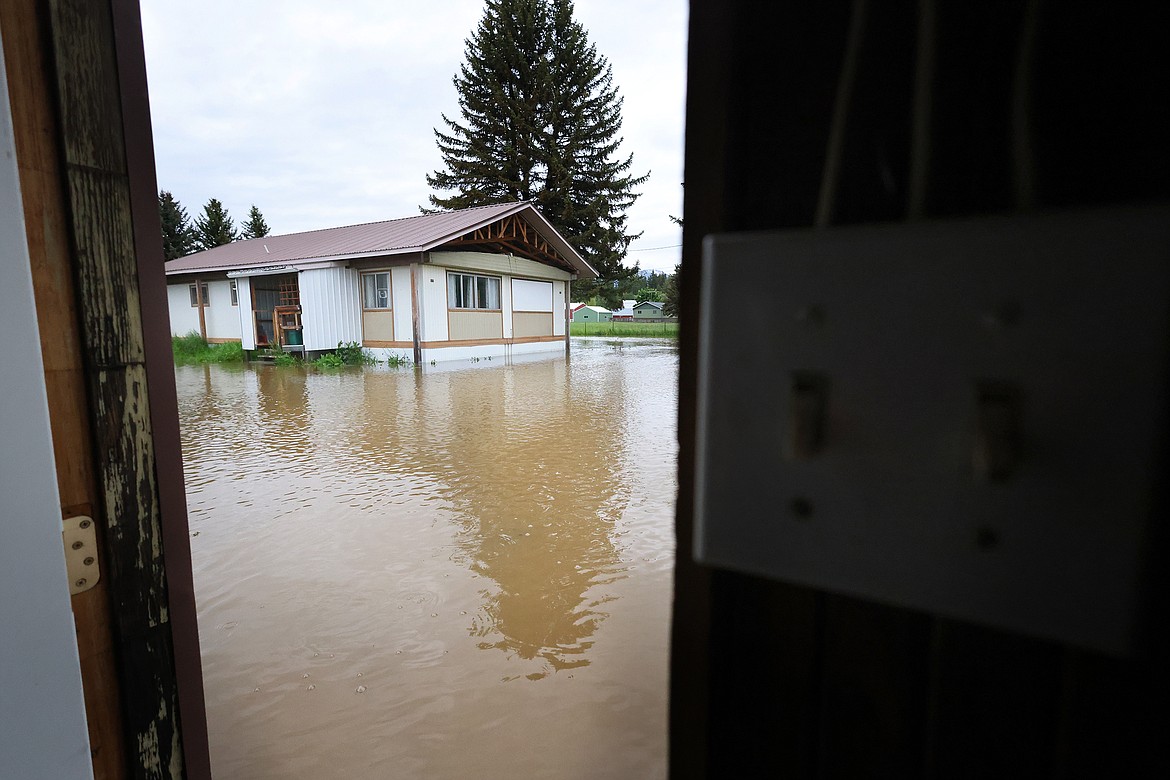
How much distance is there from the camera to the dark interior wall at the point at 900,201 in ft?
0.99

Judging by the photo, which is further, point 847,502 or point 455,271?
point 455,271

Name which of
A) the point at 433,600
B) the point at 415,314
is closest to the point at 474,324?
the point at 415,314

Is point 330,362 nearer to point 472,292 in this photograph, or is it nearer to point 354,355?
point 354,355

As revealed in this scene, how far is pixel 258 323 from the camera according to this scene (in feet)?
52.2

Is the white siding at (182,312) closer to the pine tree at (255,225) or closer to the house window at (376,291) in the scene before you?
the house window at (376,291)

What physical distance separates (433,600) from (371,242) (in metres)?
12.5

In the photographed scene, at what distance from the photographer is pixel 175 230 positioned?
34.7 metres

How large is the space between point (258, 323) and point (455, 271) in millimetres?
6114

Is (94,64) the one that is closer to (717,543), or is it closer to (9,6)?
(9,6)

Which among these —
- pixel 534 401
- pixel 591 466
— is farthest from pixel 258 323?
pixel 591 466

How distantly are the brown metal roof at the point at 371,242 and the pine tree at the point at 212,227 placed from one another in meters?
23.0

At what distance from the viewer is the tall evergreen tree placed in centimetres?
2516

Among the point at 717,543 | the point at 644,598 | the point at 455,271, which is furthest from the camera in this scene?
the point at 455,271

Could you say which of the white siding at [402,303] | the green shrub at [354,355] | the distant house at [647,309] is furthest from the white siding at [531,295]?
the distant house at [647,309]
